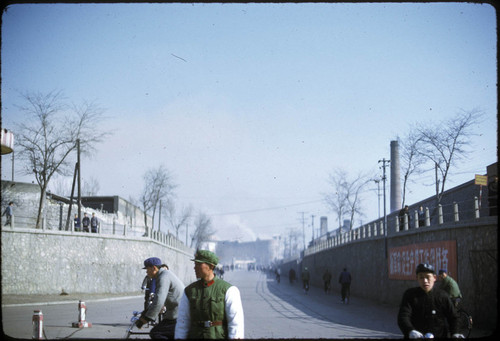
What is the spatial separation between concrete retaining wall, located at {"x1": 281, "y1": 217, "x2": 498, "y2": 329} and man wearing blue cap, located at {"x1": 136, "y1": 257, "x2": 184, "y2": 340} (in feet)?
29.1

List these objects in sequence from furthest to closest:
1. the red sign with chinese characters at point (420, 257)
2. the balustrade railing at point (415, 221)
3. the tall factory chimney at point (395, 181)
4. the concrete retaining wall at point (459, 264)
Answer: the tall factory chimney at point (395, 181)
the balustrade railing at point (415, 221)
the red sign with chinese characters at point (420, 257)
the concrete retaining wall at point (459, 264)

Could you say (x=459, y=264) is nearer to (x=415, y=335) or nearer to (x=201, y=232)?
(x=415, y=335)

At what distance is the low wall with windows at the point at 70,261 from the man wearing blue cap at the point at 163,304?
87.3 ft

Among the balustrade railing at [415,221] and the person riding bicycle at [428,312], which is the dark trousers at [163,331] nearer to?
the person riding bicycle at [428,312]

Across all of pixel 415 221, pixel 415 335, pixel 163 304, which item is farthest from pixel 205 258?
pixel 415 221

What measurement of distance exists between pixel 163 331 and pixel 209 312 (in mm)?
1884

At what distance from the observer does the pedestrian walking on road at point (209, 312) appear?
5629mm

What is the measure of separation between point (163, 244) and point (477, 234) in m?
36.9

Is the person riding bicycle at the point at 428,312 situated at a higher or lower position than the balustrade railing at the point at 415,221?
lower

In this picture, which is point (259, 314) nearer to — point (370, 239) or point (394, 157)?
point (370, 239)

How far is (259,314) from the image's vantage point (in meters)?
20.1

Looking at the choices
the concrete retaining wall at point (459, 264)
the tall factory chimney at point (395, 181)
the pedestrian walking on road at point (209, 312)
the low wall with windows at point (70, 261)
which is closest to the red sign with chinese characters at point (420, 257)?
the concrete retaining wall at point (459, 264)

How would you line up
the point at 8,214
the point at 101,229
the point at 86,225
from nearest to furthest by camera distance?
the point at 8,214 → the point at 86,225 → the point at 101,229

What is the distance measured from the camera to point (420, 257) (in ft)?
80.2
